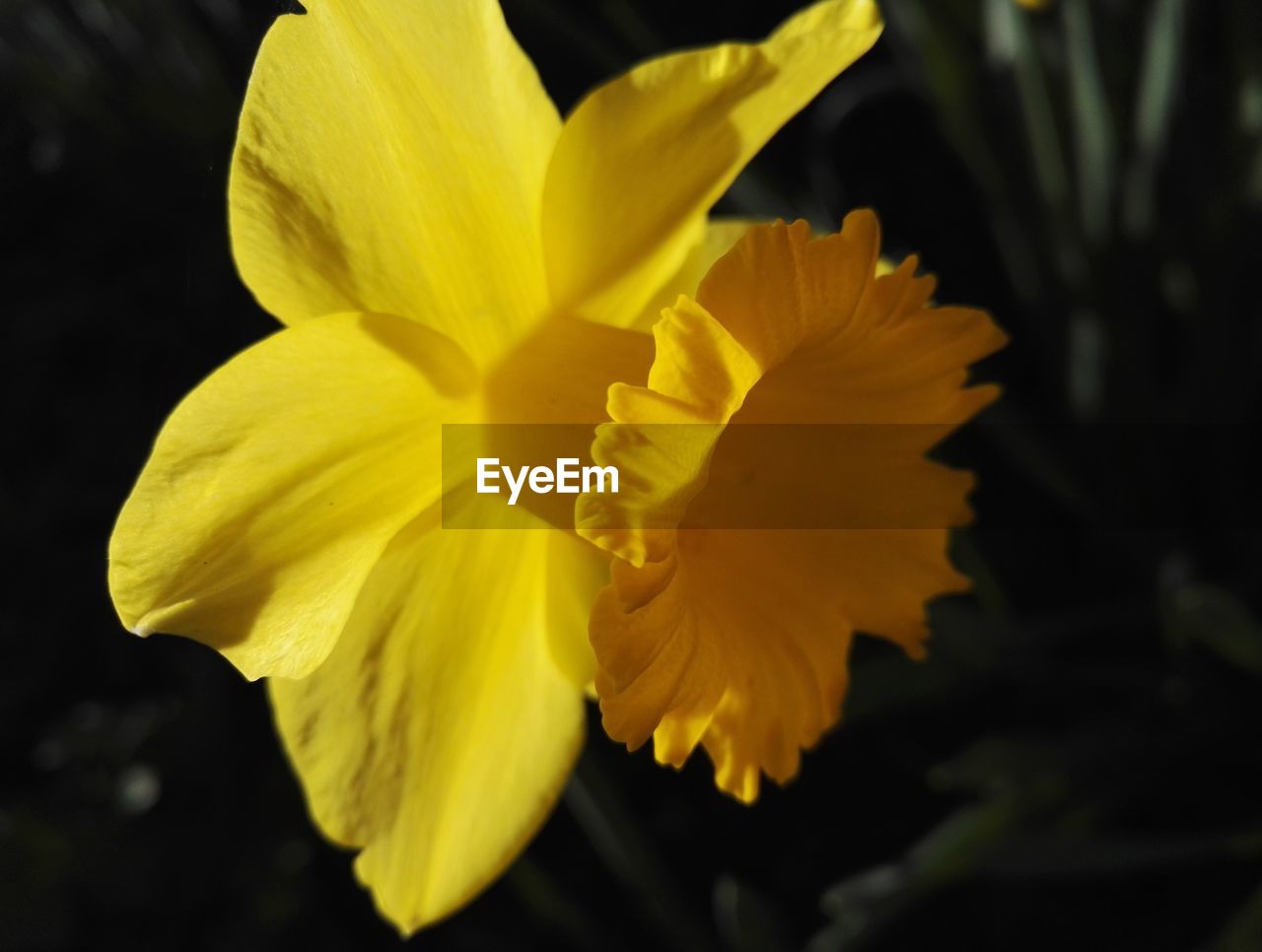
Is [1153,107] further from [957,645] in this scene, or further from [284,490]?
[284,490]

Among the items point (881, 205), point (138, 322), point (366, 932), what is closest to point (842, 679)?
point (366, 932)

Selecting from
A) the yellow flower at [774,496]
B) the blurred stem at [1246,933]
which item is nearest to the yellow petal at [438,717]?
the yellow flower at [774,496]

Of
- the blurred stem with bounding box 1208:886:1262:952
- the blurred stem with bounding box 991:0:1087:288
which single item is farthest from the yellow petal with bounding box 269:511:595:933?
the blurred stem with bounding box 991:0:1087:288

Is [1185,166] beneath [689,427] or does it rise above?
beneath

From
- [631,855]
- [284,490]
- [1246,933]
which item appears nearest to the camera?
[284,490]

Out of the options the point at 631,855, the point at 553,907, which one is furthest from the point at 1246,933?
the point at 553,907

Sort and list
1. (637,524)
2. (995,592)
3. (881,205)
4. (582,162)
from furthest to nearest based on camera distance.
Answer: (881,205) → (995,592) → (582,162) → (637,524)

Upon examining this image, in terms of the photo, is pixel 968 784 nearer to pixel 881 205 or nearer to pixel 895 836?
pixel 895 836
